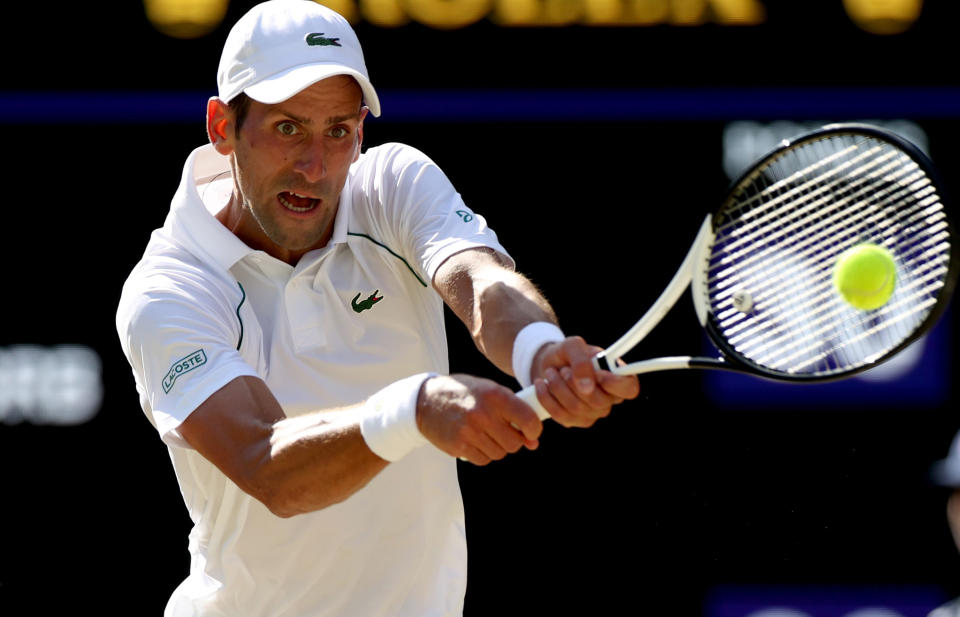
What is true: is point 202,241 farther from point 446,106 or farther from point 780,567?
point 780,567

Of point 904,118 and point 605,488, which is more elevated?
point 904,118

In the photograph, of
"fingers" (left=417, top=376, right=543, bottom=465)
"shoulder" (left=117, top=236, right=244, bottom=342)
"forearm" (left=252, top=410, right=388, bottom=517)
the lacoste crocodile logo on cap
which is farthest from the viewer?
the lacoste crocodile logo on cap

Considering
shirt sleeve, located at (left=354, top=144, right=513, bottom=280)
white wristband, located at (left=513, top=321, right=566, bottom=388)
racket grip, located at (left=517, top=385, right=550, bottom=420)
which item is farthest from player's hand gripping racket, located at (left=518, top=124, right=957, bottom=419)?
shirt sleeve, located at (left=354, top=144, right=513, bottom=280)

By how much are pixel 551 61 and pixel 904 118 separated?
877 mm

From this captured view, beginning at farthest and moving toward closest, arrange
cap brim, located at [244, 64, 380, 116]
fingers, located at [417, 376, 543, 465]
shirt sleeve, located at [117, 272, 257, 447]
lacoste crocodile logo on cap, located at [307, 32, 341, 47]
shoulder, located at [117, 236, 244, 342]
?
1. lacoste crocodile logo on cap, located at [307, 32, 341, 47]
2. cap brim, located at [244, 64, 380, 116]
3. shoulder, located at [117, 236, 244, 342]
4. shirt sleeve, located at [117, 272, 257, 447]
5. fingers, located at [417, 376, 543, 465]

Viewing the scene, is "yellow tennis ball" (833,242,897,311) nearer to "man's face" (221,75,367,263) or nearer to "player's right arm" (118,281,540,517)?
"player's right arm" (118,281,540,517)

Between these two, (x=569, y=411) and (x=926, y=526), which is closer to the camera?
(x=569, y=411)

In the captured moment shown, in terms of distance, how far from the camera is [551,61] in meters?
4.24

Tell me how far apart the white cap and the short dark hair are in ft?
0.07

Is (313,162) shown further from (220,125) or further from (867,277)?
(867,277)

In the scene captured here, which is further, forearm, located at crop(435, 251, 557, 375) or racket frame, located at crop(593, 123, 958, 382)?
forearm, located at crop(435, 251, 557, 375)

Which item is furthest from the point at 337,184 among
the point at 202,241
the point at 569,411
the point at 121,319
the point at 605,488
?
the point at 605,488

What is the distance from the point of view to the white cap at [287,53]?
10.4ft

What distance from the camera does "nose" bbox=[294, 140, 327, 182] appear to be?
316 cm
